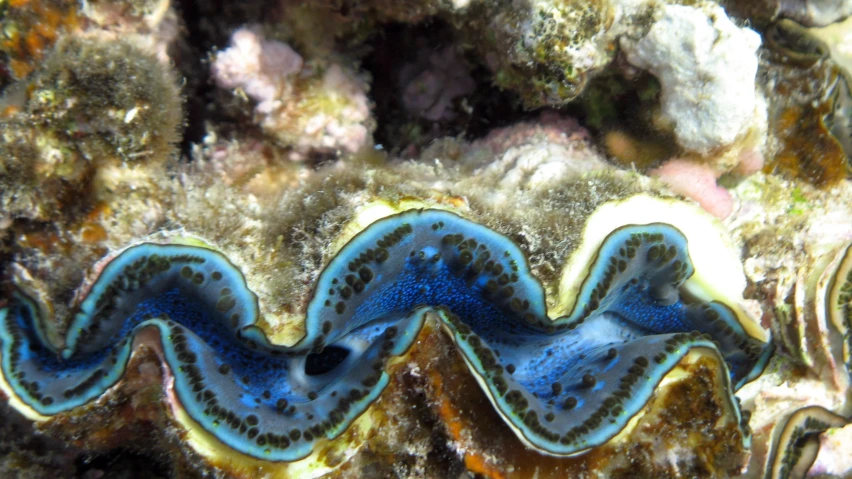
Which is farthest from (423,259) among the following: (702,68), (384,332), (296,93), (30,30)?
(30,30)

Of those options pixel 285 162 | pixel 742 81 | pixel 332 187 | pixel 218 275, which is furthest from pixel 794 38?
pixel 218 275

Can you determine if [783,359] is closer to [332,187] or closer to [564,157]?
→ [564,157]

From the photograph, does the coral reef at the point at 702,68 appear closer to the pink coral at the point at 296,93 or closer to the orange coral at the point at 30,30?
the pink coral at the point at 296,93

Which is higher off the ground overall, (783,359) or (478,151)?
(478,151)

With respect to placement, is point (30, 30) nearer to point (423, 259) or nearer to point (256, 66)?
point (256, 66)

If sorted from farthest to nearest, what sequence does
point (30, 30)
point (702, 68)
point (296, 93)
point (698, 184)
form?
1. point (296, 93)
2. point (698, 184)
3. point (702, 68)
4. point (30, 30)

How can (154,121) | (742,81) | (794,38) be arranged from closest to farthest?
1. (154,121)
2. (742,81)
3. (794,38)

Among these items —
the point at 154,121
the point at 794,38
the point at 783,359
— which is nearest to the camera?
the point at 154,121

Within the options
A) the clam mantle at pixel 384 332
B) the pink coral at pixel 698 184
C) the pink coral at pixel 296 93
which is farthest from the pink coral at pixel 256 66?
the pink coral at pixel 698 184
